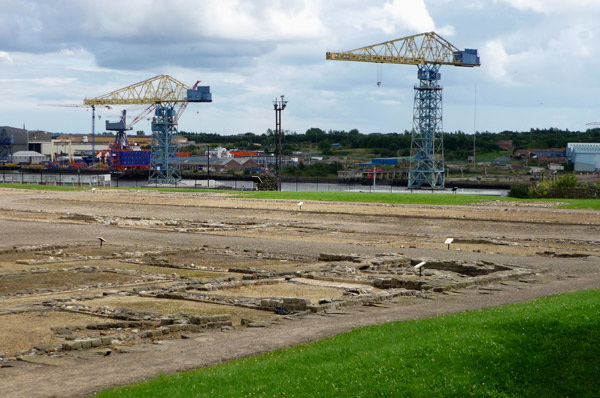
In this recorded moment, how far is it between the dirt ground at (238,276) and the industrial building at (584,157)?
90352 mm

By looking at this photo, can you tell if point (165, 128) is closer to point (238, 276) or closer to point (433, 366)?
point (238, 276)

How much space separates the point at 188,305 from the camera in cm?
2255

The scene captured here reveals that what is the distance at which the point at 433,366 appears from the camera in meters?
13.5

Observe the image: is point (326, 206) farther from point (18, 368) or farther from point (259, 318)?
point (18, 368)

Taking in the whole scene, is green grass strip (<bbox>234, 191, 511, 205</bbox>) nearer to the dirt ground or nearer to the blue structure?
the dirt ground

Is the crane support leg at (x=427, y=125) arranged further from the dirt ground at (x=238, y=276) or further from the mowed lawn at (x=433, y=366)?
the mowed lawn at (x=433, y=366)

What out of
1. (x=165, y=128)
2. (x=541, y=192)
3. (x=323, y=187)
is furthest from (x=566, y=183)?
(x=165, y=128)

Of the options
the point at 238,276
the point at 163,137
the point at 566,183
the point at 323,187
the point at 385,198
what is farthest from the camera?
the point at 163,137

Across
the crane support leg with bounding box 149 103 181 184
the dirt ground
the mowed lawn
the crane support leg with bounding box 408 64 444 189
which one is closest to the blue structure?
the crane support leg with bounding box 149 103 181 184

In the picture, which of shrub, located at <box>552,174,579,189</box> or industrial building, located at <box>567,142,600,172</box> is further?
industrial building, located at <box>567,142,600,172</box>

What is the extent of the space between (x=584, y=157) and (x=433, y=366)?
5700 inches

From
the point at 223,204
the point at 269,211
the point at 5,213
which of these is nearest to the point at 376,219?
the point at 269,211

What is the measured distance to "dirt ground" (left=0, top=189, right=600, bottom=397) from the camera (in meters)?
16.3

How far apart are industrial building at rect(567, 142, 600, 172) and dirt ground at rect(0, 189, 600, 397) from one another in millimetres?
90352
